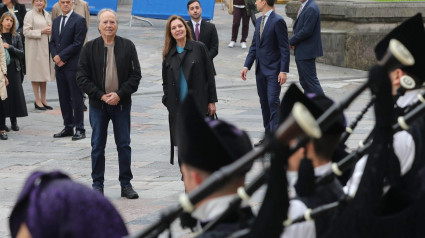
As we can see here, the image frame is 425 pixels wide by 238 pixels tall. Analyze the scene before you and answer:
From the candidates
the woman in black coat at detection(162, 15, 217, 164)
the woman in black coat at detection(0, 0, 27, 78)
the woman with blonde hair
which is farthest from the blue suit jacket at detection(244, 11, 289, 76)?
the woman in black coat at detection(0, 0, 27, 78)

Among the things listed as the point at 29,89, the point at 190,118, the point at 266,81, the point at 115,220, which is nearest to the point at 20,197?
the point at 115,220

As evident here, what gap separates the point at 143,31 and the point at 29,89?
5.91 meters

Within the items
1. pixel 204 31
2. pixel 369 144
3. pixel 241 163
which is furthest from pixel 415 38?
pixel 204 31

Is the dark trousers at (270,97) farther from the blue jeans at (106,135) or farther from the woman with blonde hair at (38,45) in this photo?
the woman with blonde hair at (38,45)

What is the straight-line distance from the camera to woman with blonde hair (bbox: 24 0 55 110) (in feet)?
43.1

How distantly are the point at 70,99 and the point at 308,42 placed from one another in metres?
3.20

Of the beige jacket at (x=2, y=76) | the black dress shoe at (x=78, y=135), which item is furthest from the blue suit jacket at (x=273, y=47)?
the beige jacket at (x=2, y=76)

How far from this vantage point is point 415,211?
3.13 metres

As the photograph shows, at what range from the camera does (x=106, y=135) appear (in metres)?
8.42

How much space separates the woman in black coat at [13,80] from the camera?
12.2 m

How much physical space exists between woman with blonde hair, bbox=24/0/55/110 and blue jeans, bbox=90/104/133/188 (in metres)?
5.15

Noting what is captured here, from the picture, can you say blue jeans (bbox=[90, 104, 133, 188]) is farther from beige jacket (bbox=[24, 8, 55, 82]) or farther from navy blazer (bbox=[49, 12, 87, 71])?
beige jacket (bbox=[24, 8, 55, 82])

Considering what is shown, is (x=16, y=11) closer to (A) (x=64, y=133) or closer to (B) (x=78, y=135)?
(A) (x=64, y=133)

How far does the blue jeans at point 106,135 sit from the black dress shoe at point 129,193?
4 cm
